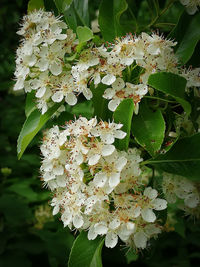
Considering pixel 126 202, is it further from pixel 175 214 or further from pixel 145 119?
pixel 175 214

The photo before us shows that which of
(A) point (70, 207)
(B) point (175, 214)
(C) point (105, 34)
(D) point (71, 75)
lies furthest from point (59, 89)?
(B) point (175, 214)

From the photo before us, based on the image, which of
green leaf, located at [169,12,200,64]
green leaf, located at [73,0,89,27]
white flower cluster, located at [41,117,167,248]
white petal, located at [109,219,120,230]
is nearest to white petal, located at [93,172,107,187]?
white flower cluster, located at [41,117,167,248]

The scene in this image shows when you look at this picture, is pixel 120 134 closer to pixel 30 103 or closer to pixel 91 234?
pixel 91 234

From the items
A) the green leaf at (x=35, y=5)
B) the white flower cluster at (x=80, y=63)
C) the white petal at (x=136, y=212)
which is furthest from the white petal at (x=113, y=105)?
the green leaf at (x=35, y=5)

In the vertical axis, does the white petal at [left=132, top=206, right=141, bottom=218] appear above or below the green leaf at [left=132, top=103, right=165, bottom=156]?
below

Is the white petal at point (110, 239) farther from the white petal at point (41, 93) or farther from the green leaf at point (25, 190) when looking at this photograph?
the green leaf at point (25, 190)

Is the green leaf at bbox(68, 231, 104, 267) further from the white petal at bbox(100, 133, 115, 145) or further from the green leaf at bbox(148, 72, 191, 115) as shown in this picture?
the green leaf at bbox(148, 72, 191, 115)
